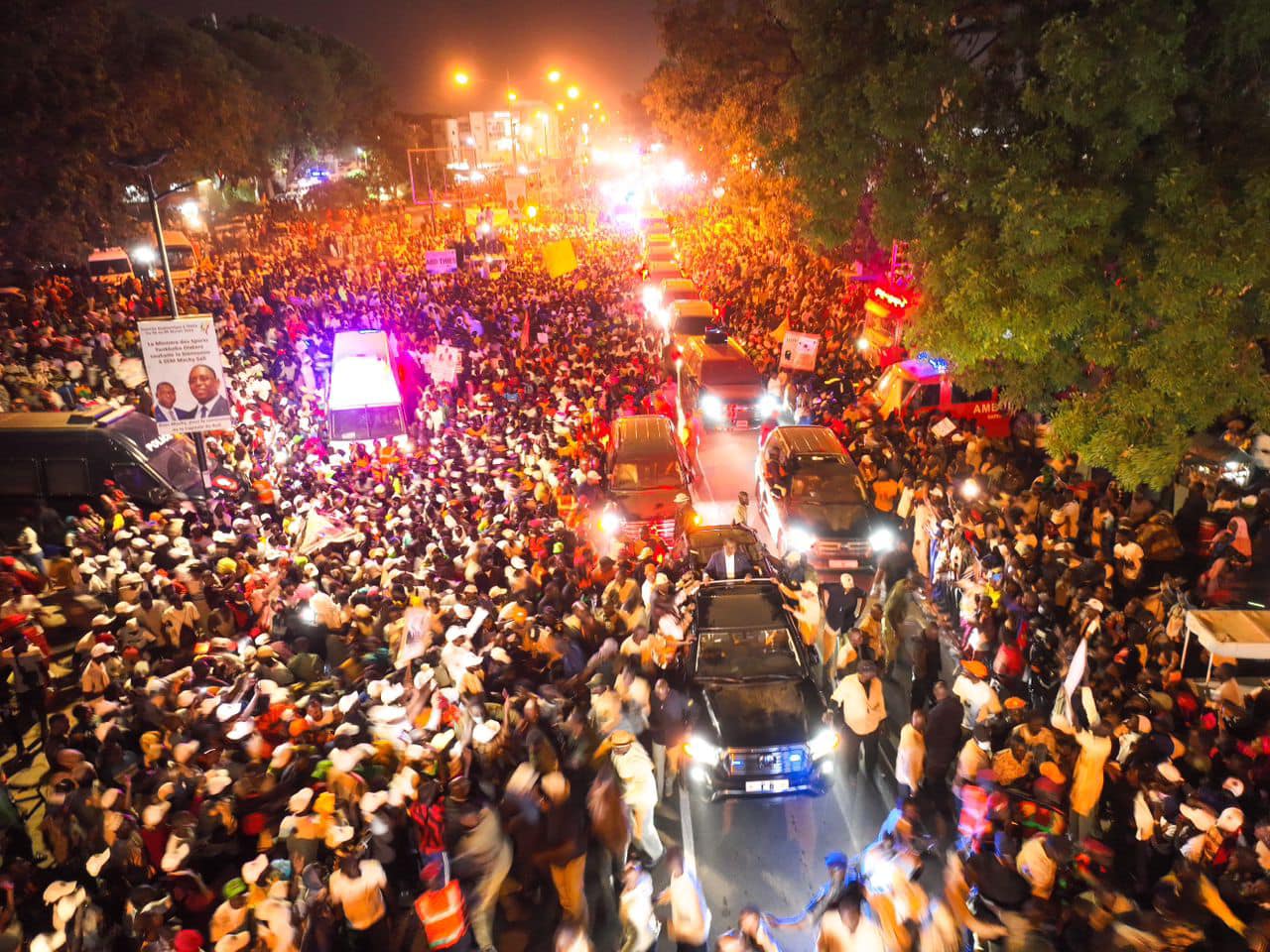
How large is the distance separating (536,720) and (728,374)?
1319 centimetres

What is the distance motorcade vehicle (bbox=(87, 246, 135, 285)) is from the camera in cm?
3697

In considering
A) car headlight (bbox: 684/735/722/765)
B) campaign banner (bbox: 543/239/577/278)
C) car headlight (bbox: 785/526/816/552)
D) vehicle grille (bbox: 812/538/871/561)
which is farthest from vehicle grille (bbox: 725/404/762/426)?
campaign banner (bbox: 543/239/577/278)

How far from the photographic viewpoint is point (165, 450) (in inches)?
539

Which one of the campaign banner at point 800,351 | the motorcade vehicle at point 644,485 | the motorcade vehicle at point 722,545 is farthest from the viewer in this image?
the campaign banner at point 800,351

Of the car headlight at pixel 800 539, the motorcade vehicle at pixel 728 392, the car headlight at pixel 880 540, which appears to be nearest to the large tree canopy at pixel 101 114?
the motorcade vehicle at pixel 728 392

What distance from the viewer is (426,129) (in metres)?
111

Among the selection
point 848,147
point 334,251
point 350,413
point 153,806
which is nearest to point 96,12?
point 334,251

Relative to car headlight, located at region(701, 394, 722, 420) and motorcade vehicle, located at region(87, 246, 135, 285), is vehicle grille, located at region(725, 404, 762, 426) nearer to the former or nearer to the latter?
car headlight, located at region(701, 394, 722, 420)

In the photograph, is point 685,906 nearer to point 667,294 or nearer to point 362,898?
point 362,898

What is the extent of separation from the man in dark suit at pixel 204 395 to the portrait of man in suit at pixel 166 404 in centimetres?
8

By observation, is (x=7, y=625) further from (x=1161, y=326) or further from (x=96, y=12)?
(x=96, y=12)

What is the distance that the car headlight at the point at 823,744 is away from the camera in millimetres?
7730

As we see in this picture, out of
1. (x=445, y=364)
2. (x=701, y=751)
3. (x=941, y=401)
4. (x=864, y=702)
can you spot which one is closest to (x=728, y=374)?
(x=941, y=401)

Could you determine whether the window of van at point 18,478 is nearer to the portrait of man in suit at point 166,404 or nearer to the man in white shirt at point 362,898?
the portrait of man in suit at point 166,404
